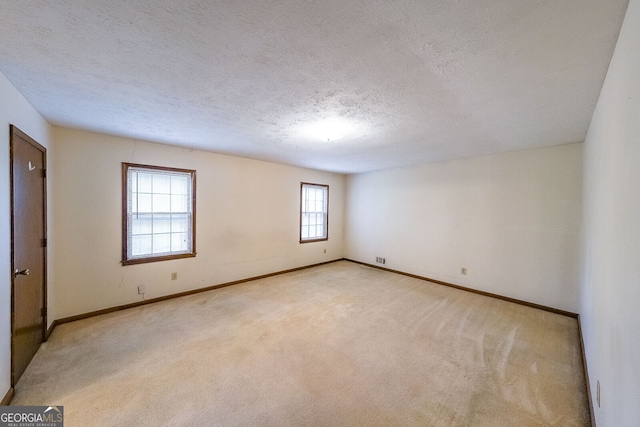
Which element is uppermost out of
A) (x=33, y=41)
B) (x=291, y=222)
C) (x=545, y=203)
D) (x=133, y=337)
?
(x=33, y=41)

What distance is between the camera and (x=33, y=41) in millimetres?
1378

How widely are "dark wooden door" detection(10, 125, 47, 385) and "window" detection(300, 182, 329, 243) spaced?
3989mm

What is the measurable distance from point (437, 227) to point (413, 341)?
2.66 m

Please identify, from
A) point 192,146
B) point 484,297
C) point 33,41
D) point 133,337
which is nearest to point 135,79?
point 33,41

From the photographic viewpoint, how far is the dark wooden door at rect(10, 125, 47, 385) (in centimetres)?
193

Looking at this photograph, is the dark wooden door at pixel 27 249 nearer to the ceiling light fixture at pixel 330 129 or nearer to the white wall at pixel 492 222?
the ceiling light fixture at pixel 330 129

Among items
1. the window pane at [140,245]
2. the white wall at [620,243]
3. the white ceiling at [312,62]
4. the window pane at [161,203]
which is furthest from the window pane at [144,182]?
the white wall at [620,243]

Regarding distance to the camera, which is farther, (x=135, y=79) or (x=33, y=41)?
(x=135, y=79)

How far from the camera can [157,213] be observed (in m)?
3.69

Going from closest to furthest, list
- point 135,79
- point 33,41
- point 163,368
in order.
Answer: point 33,41
point 135,79
point 163,368

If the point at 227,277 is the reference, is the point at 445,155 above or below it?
above

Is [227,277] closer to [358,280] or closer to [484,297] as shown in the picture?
[358,280]

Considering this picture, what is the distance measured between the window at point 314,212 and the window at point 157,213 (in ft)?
7.93

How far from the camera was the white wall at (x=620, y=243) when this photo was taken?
994mm
